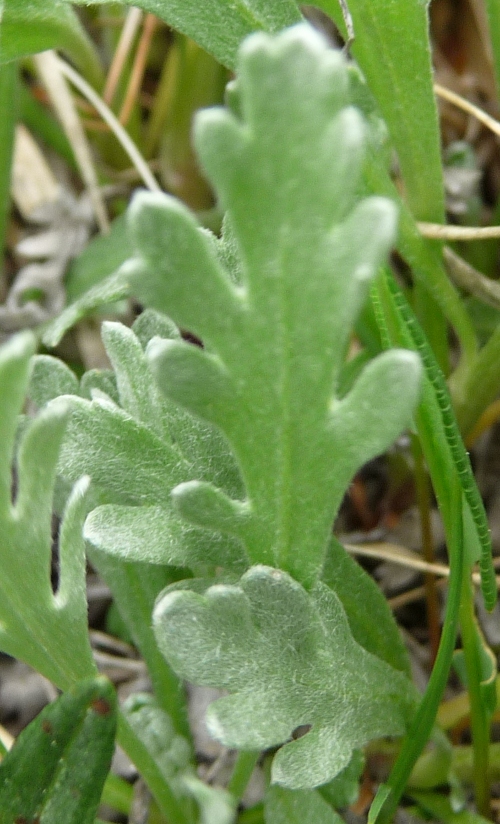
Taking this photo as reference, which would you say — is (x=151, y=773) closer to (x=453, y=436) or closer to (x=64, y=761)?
(x=64, y=761)

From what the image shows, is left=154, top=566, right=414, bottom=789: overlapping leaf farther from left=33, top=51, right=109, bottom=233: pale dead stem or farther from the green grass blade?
left=33, top=51, right=109, bottom=233: pale dead stem

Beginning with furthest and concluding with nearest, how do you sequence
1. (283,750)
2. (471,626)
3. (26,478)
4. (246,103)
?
(471,626)
(283,750)
(26,478)
(246,103)

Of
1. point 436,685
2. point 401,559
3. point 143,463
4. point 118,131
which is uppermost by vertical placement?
point 118,131

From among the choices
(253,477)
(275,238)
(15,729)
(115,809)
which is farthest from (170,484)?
(15,729)

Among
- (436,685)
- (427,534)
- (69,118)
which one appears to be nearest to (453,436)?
(436,685)

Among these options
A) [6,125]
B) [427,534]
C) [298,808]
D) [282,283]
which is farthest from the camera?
[6,125]

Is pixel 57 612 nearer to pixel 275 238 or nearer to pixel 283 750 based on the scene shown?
pixel 283 750
